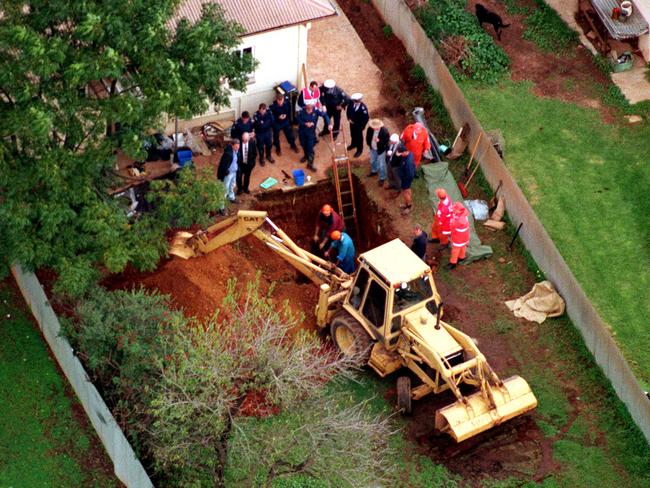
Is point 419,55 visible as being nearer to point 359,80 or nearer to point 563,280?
point 359,80

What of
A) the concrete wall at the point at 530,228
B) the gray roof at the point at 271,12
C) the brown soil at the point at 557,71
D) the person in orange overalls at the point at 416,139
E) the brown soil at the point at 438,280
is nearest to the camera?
the brown soil at the point at 438,280

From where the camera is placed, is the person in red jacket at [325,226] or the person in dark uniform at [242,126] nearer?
the person in red jacket at [325,226]

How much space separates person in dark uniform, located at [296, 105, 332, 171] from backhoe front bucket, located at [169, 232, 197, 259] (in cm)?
407

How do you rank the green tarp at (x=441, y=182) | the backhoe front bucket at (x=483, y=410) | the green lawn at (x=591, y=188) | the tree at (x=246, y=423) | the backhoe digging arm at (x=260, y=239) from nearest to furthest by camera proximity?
1. the tree at (x=246, y=423)
2. the backhoe front bucket at (x=483, y=410)
3. the backhoe digging arm at (x=260, y=239)
4. the green lawn at (x=591, y=188)
5. the green tarp at (x=441, y=182)


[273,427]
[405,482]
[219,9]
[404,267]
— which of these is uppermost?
[219,9]

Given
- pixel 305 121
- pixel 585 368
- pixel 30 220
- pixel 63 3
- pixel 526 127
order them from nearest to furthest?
pixel 63 3 < pixel 30 220 < pixel 585 368 < pixel 305 121 < pixel 526 127

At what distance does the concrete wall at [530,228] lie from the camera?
2409 cm

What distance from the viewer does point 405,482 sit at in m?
23.3

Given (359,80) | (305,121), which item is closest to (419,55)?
(359,80)

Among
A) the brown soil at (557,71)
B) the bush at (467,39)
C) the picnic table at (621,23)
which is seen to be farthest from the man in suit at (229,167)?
the picnic table at (621,23)

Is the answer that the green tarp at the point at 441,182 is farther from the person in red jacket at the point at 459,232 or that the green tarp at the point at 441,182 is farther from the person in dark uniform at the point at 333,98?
the person in dark uniform at the point at 333,98

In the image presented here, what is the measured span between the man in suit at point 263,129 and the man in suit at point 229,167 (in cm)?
94

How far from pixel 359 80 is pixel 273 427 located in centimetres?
1240

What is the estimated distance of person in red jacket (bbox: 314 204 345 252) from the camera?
89.0ft
